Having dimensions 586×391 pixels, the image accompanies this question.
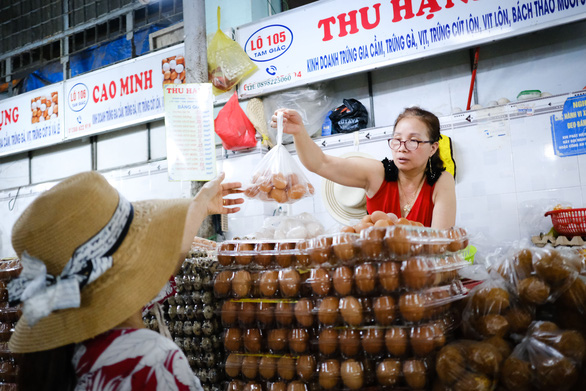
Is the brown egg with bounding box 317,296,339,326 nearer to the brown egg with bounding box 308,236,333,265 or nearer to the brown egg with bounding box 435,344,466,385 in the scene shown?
the brown egg with bounding box 308,236,333,265

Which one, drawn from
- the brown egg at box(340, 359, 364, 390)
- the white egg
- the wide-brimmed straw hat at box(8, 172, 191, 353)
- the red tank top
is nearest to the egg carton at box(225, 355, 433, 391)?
the brown egg at box(340, 359, 364, 390)

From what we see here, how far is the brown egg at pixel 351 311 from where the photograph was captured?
Result: 1469mm

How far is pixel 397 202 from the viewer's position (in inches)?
103

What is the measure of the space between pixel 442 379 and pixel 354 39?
352 cm

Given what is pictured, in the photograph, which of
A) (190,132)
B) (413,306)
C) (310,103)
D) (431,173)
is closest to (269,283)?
(413,306)

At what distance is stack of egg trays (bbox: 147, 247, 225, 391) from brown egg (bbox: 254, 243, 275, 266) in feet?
0.85

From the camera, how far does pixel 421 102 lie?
426 centimetres

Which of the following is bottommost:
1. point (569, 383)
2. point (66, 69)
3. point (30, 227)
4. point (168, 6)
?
point (569, 383)

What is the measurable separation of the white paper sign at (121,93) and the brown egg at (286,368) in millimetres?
4230

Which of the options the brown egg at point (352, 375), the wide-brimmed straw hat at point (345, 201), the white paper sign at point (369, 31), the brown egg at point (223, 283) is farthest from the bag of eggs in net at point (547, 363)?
the white paper sign at point (369, 31)

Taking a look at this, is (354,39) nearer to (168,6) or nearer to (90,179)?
(168,6)

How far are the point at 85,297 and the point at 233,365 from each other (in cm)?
77

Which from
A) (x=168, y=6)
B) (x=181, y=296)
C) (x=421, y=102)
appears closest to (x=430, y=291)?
(x=181, y=296)

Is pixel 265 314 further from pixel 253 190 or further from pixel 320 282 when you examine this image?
pixel 253 190
